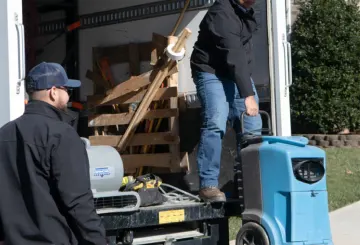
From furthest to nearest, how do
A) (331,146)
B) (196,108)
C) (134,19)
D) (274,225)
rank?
(331,146), (134,19), (196,108), (274,225)

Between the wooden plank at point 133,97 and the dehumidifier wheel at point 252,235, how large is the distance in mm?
1813

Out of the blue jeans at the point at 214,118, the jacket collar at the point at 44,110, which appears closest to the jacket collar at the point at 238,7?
the blue jeans at the point at 214,118

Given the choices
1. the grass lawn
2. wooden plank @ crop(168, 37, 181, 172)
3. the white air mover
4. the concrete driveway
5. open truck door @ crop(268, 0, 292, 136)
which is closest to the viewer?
the white air mover

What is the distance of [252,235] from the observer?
17.6 feet

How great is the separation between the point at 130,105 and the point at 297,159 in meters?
2.32

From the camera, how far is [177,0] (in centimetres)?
688

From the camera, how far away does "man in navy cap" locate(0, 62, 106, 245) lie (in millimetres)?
3580

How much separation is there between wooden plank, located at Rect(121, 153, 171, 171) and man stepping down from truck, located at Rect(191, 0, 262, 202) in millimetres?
1050

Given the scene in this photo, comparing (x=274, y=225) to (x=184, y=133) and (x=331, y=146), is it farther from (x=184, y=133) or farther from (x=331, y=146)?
(x=331, y=146)

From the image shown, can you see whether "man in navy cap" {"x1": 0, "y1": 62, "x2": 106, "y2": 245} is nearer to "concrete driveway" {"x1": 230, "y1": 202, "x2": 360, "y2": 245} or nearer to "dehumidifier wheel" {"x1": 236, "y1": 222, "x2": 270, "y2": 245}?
"dehumidifier wheel" {"x1": 236, "y1": 222, "x2": 270, "y2": 245}

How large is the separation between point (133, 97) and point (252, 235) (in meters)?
2.24

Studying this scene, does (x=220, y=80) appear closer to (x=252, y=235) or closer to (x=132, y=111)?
(x=252, y=235)

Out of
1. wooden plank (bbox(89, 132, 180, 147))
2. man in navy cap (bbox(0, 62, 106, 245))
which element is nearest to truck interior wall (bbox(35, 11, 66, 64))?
wooden plank (bbox(89, 132, 180, 147))

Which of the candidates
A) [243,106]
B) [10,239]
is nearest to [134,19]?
[243,106]
